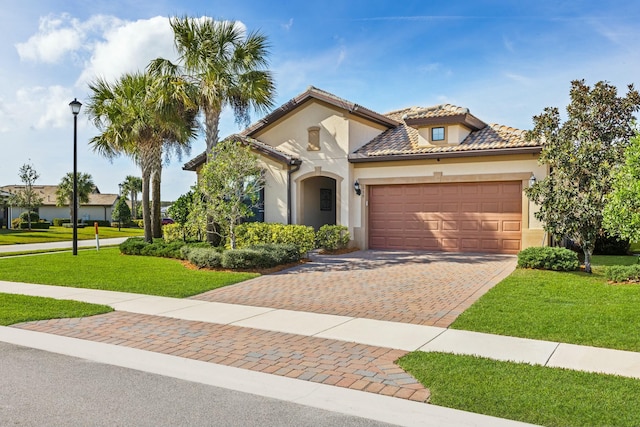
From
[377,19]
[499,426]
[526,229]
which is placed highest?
[377,19]

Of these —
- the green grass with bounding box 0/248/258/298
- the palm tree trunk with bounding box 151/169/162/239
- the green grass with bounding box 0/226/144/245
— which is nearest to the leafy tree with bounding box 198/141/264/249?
the green grass with bounding box 0/248/258/298

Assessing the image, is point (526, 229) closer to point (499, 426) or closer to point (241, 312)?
point (241, 312)

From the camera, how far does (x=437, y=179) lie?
18172mm

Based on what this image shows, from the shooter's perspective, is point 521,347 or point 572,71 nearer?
point 521,347

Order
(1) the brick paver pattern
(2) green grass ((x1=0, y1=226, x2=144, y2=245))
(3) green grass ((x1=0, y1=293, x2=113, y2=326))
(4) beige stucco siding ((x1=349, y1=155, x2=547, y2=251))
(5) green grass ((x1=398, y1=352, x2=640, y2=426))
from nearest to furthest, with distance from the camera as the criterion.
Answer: (5) green grass ((x1=398, y1=352, x2=640, y2=426)) < (1) the brick paver pattern < (3) green grass ((x1=0, y1=293, x2=113, y2=326)) < (4) beige stucco siding ((x1=349, y1=155, x2=547, y2=251)) < (2) green grass ((x1=0, y1=226, x2=144, y2=245))

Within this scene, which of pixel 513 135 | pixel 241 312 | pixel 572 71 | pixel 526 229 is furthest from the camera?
pixel 513 135

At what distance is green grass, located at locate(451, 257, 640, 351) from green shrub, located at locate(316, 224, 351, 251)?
7383 millimetres

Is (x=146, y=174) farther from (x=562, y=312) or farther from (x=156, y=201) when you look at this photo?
(x=562, y=312)

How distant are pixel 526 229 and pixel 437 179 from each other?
3417 millimetres

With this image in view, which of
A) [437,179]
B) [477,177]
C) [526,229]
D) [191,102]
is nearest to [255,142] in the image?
[191,102]

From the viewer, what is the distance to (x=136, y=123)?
1972cm

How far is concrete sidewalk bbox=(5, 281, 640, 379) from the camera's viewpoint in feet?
20.2

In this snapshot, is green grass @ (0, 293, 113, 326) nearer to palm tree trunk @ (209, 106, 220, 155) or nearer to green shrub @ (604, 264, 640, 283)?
palm tree trunk @ (209, 106, 220, 155)

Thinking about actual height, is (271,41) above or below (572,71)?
above
